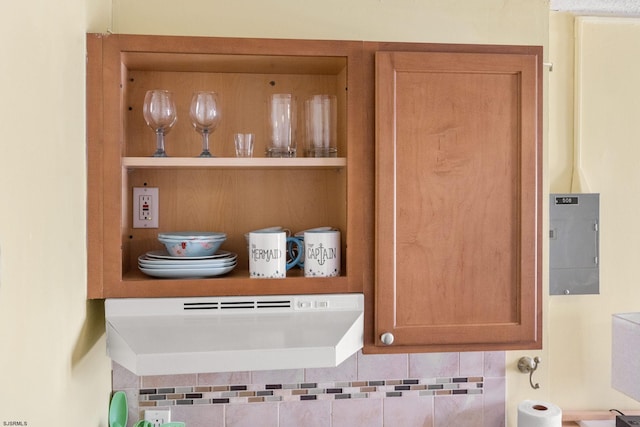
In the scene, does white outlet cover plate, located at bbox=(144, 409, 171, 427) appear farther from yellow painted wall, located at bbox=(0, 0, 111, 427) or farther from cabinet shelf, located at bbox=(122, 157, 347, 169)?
cabinet shelf, located at bbox=(122, 157, 347, 169)

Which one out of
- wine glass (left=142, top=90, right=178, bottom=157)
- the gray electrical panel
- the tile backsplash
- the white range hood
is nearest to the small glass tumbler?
wine glass (left=142, top=90, right=178, bottom=157)

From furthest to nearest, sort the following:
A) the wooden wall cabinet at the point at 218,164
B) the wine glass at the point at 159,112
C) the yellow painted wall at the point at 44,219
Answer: the wine glass at the point at 159,112, the wooden wall cabinet at the point at 218,164, the yellow painted wall at the point at 44,219

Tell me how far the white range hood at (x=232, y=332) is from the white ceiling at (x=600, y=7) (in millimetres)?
1311

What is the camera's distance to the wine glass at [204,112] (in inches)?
60.3

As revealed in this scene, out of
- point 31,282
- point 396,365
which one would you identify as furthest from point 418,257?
point 31,282

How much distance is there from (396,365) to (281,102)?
37.0 inches

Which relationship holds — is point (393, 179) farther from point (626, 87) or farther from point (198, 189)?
point (626, 87)

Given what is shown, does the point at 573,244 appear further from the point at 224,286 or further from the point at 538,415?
the point at 224,286

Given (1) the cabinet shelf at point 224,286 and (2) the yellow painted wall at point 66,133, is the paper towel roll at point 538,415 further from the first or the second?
(1) the cabinet shelf at point 224,286

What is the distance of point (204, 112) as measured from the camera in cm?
153

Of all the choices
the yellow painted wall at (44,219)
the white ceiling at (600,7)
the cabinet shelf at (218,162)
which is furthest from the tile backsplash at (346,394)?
the white ceiling at (600,7)

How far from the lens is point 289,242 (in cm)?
160

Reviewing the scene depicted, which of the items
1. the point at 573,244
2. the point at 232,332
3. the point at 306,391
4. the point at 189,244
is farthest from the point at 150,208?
the point at 573,244

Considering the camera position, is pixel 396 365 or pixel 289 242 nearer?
pixel 289 242
